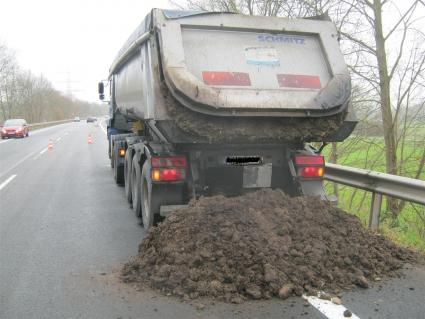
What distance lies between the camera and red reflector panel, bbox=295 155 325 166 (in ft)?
20.4

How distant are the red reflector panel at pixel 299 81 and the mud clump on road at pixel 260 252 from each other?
4.80 ft

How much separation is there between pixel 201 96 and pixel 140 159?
7.11ft

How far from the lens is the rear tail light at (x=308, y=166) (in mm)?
6195

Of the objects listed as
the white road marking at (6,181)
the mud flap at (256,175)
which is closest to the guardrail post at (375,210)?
the mud flap at (256,175)

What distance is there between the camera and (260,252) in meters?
4.31

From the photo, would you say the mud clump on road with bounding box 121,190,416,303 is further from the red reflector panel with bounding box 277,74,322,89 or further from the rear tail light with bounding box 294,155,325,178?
the red reflector panel with bounding box 277,74,322,89

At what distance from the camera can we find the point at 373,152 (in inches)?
474

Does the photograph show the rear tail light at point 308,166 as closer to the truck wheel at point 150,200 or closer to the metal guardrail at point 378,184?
the metal guardrail at point 378,184

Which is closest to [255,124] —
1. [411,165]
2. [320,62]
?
[320,62]

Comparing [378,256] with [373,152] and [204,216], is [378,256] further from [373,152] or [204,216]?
[373,152]

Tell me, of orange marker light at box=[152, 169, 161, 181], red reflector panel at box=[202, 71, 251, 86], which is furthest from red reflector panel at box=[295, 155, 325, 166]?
orange marker light at box=[152, 169, 161, 181]

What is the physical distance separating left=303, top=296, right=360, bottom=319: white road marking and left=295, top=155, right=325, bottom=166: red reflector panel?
2.50 metres

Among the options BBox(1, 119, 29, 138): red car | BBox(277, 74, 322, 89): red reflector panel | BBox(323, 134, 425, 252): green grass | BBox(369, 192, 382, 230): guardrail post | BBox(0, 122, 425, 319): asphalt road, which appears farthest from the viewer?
BBox(1, 119, 29, 138): red car

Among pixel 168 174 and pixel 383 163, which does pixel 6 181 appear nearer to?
pixel 168 174
